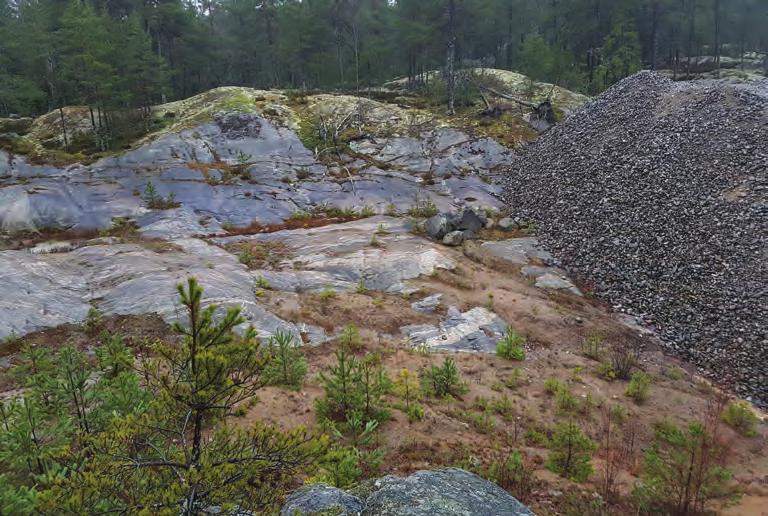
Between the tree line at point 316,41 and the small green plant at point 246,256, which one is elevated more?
the tree line at point 316,41

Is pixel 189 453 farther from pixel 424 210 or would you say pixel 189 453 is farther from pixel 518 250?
pixel 424 210

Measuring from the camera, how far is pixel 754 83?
24.4m

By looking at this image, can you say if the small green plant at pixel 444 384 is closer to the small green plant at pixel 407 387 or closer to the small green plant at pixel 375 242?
the small green plant at pixel 407 387

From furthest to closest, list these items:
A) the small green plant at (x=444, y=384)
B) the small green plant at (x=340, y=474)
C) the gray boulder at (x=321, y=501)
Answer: the small green plant at (x=444, y=384), the small green plant at (x=340, y=474), the gray boulder at (x=321, y=501)

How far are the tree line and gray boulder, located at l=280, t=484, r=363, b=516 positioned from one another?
31.4 meters

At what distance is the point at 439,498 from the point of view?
521 centimetres

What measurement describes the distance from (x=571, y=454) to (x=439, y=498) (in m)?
4.56

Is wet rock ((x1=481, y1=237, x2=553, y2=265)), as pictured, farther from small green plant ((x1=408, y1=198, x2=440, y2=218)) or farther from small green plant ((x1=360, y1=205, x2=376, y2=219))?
small green plant ((x1=360, y1=205, x2=376, y2=219))

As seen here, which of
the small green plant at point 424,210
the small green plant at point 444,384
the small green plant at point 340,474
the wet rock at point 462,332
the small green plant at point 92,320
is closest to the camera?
the small green plant at point 340,474

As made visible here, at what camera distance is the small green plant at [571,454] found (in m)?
8.26

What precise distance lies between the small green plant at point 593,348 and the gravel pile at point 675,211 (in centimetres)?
233

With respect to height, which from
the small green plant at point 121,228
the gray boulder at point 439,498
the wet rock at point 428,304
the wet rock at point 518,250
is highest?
the small green plant at point 121,228

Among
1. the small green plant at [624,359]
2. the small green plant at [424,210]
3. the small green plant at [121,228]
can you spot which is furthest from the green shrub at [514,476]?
the small green plant at [121,228]

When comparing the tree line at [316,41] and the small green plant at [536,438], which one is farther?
the tree line at [316,41]
